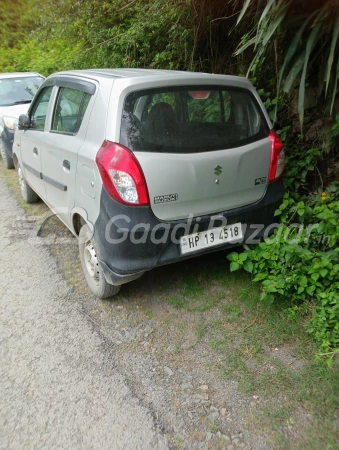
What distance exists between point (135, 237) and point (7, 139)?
192 inches

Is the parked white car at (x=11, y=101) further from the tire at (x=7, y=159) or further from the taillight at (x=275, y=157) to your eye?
the taillight at (x=275, y=157)

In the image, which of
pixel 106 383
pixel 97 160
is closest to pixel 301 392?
pixel 106 383

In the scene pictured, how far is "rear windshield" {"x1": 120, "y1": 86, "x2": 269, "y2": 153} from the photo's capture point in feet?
8.72

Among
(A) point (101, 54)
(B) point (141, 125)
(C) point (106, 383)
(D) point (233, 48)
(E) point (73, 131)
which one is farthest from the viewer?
(A) point (101, 54)

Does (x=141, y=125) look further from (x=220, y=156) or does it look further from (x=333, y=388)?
(x=333, y=388)

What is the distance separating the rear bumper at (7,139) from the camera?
258 inches

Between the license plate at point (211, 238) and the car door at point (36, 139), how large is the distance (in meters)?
1.95

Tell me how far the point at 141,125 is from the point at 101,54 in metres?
4.83

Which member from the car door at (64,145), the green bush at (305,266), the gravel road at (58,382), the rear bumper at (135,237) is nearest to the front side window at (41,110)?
the car door at (64,145)

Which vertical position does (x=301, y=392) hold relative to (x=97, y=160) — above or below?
below

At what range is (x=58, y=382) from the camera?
2488 mm

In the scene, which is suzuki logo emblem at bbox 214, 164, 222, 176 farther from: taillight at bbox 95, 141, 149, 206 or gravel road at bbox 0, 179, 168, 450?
gravel road at bbox 0, 179, 168, 450

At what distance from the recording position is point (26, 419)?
225 centimetres

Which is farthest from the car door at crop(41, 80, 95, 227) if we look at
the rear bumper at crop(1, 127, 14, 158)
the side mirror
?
the rear bumper at crop(1, 127, 14, 158)
